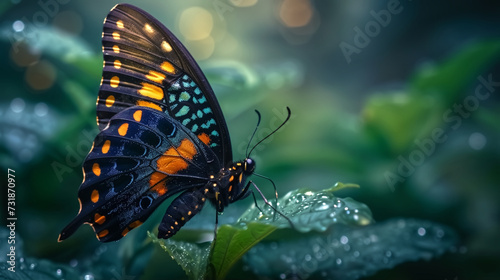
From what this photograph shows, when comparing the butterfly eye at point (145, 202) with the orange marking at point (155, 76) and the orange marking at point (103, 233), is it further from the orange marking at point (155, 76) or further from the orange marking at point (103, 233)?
the orange marking at point (155, 76)

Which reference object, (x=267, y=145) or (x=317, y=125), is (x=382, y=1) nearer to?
(x=317, y=125)

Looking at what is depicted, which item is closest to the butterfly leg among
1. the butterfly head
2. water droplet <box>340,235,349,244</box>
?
the butterfly head

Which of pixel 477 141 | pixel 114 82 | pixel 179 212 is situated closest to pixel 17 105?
pixel 114 82

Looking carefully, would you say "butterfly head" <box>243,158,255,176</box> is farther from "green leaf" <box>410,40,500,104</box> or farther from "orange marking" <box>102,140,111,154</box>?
"green leaf" <box>410,40,500,104</box>

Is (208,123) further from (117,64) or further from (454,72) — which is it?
(454,72)

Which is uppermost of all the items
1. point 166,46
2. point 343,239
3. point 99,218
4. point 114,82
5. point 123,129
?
point 166,46

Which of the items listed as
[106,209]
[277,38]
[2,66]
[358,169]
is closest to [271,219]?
[106,209]

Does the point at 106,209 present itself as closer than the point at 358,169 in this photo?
Yes
